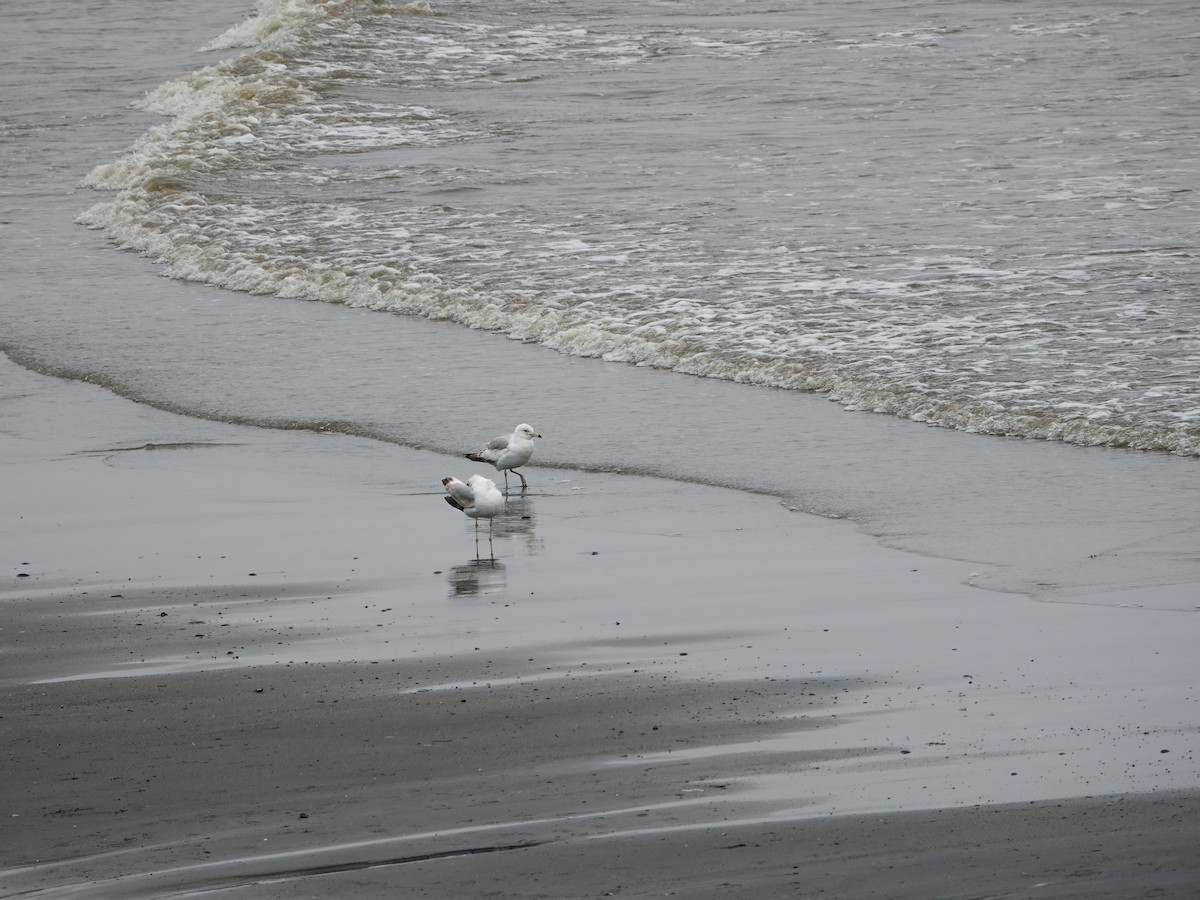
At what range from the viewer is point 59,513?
8.12 m

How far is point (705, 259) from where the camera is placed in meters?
13.7

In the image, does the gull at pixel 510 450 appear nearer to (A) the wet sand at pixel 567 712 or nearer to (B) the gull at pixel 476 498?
(A) the wet sand at pixel 567 712

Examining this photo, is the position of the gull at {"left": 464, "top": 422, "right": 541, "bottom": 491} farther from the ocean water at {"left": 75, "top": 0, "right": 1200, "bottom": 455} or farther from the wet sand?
the ocean water at {"left": 75, "top": 0, "right": 1200, "bottom": 455}

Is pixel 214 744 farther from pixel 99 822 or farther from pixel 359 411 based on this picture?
pixel 359 411

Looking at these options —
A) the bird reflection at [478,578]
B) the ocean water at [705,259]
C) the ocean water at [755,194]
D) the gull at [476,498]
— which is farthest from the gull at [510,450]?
the ocean water at [755,194]

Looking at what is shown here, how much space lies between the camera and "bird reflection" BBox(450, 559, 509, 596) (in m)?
6.80

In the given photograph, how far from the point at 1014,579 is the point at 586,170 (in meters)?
12.2

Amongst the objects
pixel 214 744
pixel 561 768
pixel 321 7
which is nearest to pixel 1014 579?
pixel 561 768

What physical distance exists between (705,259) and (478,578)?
7.24m

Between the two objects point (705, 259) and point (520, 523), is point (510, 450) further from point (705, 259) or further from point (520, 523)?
point (705, 259)

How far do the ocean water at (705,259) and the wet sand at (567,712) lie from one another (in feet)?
2.97

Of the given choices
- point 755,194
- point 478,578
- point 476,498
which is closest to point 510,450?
point 476,498

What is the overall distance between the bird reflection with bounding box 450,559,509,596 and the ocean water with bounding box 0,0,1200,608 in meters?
1.69

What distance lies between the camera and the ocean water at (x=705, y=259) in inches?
344
